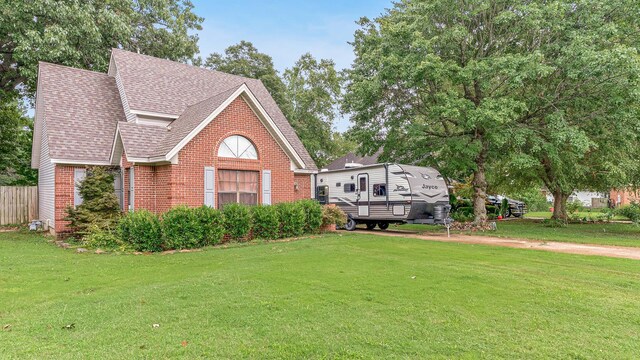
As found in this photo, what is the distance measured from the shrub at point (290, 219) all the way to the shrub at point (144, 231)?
163 inches

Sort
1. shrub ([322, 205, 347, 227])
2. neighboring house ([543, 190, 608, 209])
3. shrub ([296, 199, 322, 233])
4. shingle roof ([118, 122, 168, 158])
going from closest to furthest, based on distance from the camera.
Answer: shingle roof ([118, 122, 168, 158])
shrub ([296, 199, 322, 233])
shrub ([322, 205, 347, 227])
neighboring house ([543, 190, 608, 209])

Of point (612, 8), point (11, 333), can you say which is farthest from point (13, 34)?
point (612, 8)

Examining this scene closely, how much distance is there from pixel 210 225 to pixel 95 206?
4.48 m

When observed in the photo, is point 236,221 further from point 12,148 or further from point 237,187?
point 12,148

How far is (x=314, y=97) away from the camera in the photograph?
31.1 metres

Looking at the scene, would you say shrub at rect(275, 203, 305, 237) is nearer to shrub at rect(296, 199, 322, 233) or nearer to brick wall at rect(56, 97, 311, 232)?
shrub at rect(296, 199, 322, 233)

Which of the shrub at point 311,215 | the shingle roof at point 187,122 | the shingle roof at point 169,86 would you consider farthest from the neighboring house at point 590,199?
the shingle roof at point 187,122

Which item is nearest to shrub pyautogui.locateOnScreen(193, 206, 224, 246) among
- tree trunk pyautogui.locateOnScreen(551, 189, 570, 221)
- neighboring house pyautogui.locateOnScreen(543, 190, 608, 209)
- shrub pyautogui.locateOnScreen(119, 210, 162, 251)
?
shrub pyautogui.locateOnScreen(119, 210, 162, 251)

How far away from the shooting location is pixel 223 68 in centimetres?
3047

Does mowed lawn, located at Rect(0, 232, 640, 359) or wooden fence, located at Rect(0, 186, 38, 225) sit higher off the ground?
wooden fence, located at Rect(0, 186, 38, 225)

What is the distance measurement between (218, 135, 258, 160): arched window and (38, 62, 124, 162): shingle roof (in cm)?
460

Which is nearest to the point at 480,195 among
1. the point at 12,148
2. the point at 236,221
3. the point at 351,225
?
the point at 351,225

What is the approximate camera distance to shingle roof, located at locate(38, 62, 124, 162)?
13.5 metres

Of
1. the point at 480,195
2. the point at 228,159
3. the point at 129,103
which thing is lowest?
the point at 480,195
